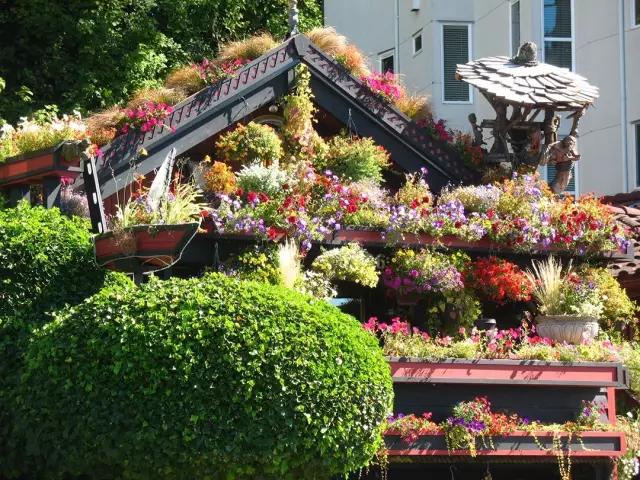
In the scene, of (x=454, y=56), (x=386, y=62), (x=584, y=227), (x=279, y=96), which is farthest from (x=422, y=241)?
(x=386, y=62)

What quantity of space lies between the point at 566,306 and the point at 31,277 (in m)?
6.43

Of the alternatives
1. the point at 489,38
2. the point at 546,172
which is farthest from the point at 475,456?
the point at 489,38

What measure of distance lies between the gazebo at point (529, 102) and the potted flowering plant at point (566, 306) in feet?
6.30

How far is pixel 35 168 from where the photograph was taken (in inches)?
495

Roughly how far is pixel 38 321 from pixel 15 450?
3.99ft

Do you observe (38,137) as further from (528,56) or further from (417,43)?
(417,43)

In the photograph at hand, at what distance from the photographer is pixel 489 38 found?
24.0 meters

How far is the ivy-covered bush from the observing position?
9703 mm

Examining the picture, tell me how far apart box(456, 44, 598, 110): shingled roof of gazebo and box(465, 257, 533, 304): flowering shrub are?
2191 mm

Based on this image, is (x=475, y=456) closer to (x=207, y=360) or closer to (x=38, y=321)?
(x=207, y=360)

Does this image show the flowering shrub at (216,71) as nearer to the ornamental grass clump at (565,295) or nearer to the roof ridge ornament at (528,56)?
the roof ridge ornament at (528,56)

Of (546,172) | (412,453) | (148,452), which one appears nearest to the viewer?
(148,452)

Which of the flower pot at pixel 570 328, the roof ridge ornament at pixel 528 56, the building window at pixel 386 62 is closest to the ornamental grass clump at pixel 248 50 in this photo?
the roof ridge ornament at pixel 528 56

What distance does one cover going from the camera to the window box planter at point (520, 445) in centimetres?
1224
